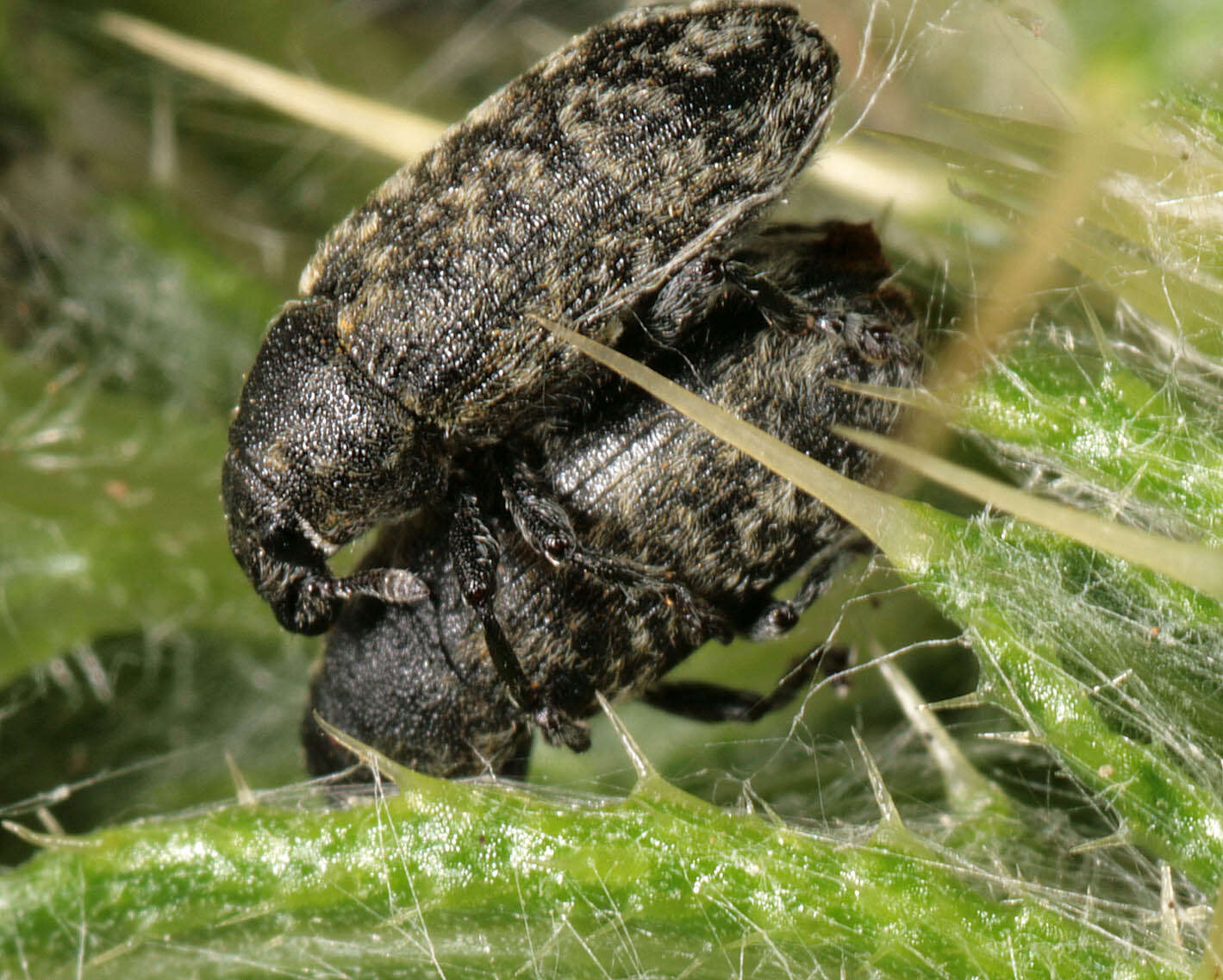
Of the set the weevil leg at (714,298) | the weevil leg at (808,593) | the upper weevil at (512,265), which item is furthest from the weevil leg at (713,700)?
the weevil leg at (714,298)

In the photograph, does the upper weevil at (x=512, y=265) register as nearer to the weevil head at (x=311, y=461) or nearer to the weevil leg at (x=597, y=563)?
the weevil head at (x=311, y=461)

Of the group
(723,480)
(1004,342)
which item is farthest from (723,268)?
(1004,342)

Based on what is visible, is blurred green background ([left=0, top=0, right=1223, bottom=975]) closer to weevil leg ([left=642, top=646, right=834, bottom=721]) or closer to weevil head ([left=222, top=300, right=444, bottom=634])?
weevil leg ([left=642, top=646, right=834, bottom=721])

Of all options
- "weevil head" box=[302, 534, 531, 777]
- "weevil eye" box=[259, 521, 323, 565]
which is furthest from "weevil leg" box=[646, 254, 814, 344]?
"weevil eye" box=[259, 521, 323, 565]

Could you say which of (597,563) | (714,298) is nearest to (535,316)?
(714,298)

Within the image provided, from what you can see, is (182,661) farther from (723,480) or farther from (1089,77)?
(1089,77)
